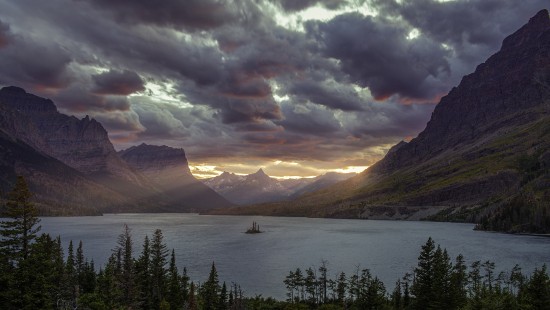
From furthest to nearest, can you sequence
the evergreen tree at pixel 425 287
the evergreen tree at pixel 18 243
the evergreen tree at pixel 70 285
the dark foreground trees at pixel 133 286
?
the evergreen tree at pixel 70 285 < the evergreen tree at pixel 425 287 < the dark foreground trees at pixel 133 286 < the evergreen tree at pixel 18 243

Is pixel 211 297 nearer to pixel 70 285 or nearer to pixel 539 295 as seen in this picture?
pixel 70 285

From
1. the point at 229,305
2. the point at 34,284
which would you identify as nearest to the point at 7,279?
the point at 34,284

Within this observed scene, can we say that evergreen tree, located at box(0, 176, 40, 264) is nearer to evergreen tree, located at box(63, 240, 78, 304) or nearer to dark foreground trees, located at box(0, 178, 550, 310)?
dark foreground trees, located at box(0, 178, 550, 310)

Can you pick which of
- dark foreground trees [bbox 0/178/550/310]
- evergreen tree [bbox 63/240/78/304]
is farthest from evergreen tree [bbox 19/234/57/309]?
evergreen tree [bbox 63/240/78/304]

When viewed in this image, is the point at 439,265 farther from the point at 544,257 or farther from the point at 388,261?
the point at 544,257

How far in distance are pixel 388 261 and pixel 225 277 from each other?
76.4 m

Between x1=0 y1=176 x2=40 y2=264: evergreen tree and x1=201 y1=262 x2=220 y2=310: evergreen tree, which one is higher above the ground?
x1=0 y1=176 x2=40 y2=264: evergreen tree

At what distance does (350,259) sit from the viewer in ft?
637

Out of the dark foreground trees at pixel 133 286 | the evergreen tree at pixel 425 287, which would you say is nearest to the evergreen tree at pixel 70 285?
the dark foreground trees at pixel 133 286

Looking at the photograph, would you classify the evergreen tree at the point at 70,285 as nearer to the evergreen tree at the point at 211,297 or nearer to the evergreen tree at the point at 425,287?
the evergreen tree at the point at 211,297

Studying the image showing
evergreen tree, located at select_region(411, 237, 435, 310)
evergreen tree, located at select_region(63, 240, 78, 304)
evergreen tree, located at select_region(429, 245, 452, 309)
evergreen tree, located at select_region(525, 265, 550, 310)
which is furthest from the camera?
evergreen tree, located at select_region(63, 240, 78, 304)

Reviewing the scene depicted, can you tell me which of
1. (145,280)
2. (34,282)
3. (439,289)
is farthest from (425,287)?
(34,282)

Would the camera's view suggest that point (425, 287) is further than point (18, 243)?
Yes

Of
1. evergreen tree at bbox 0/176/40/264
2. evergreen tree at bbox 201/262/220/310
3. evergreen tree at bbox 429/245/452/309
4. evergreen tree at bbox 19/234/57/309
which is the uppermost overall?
evergreen tree at bbox 0/176/40/264
